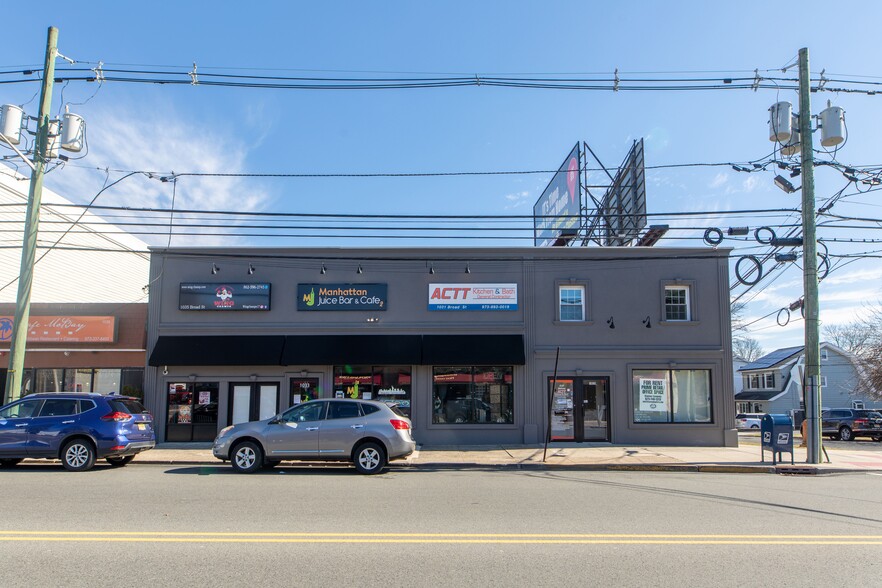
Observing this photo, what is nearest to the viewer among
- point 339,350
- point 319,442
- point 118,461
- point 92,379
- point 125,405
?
point 319,442

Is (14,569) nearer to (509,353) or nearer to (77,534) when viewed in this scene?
(77,534)

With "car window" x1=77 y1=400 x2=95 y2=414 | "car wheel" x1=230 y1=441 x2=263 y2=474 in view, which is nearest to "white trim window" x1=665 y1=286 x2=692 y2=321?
"car wheel" x1=230 y1=441 x2=263 y2=474

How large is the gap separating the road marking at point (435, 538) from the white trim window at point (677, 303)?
39.8 ft

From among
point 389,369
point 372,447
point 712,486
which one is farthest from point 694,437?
point 372,447

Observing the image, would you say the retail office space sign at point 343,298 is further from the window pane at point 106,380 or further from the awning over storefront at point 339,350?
the window pane at point 106,380

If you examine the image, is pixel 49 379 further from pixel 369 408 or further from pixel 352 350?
pixel 369 408

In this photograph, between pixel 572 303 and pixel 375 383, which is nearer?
pixel 375 383

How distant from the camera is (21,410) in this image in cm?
1299

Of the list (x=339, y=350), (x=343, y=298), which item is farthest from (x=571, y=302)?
(x=339, y=350)

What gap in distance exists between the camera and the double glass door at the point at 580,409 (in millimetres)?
18172

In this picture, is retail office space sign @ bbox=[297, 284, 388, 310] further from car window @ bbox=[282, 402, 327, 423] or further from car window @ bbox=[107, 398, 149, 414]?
car window @ bbox=[282, 402, 327, 423]

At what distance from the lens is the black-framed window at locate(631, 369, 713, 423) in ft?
60.3

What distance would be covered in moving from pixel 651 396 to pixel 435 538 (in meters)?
13.3

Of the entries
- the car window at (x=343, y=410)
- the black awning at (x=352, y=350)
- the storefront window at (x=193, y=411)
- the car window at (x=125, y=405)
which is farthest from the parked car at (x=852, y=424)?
the car window at (x=125, y=405)
